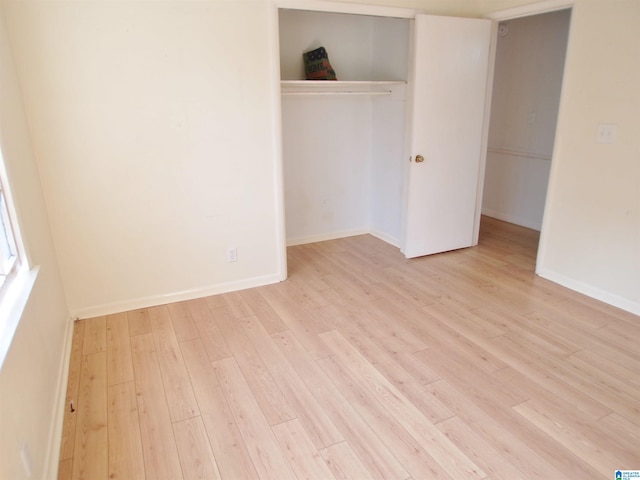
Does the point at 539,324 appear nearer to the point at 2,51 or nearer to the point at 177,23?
the point at 177,23

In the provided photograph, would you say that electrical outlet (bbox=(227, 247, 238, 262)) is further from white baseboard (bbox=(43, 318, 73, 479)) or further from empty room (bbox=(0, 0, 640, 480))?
white baseboard (bbox=(43, 318, 73, 479))

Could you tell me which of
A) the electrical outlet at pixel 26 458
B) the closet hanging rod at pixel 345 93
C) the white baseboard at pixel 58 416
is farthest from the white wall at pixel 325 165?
the electrical outlet at pixel 26 458

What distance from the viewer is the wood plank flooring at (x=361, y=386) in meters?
1.74

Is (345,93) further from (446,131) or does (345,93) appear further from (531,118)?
(531,118)

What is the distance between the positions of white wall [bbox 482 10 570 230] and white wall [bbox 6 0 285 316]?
10.1 feet

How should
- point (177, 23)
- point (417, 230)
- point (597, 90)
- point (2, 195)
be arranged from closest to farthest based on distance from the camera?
1. point (2, 195)
2. point (177, 23)
3. point (597, 90)
4. point (417, 230)

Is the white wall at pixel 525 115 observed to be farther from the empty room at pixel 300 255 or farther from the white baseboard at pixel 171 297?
the white baseboard at pixel 171 297

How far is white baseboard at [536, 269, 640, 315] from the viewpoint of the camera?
290 centimetres

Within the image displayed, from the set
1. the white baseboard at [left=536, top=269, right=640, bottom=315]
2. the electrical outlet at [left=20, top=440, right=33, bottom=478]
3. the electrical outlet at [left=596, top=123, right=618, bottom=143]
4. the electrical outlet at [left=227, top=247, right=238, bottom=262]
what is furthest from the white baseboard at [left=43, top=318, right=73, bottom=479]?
the electrical outlet at [left=596, top=123, right=618, bottom=143]

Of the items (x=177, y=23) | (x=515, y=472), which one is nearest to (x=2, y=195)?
(x=177, y=23)

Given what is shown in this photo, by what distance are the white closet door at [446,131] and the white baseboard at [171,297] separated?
1.40 m

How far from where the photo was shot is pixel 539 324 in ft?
→ 9.11

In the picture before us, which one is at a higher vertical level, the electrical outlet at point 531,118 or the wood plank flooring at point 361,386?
the electrical outlet at point 531,118

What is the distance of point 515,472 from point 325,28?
3715 mm
